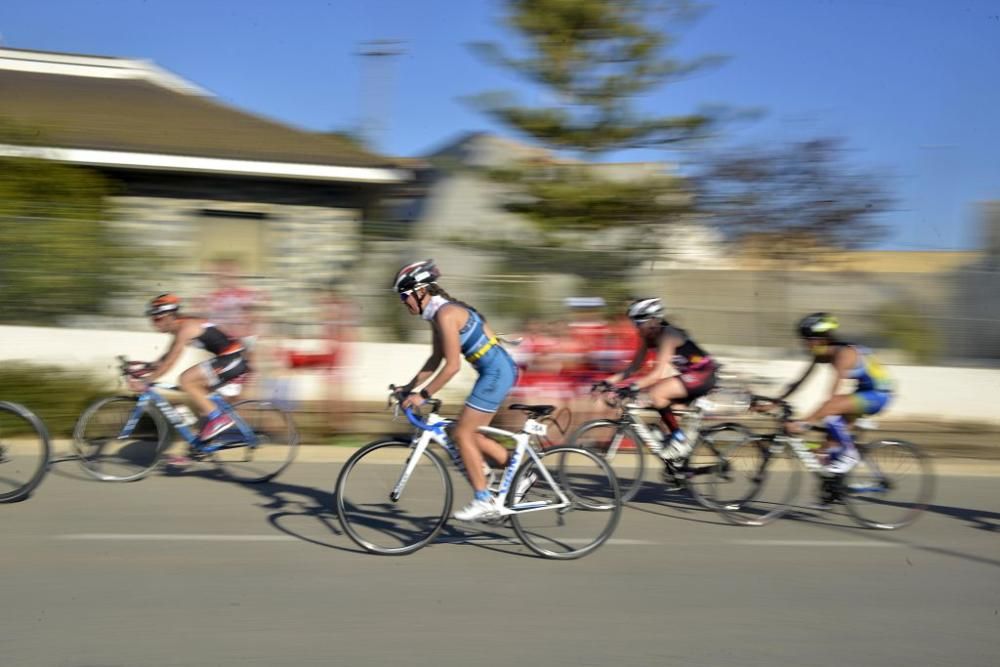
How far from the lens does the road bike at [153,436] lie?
832cm

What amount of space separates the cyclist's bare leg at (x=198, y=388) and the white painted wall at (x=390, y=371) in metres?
2.34

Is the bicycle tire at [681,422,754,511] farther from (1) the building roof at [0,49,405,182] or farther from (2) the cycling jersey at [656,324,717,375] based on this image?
(1) the building roof at [0,49,405,182]

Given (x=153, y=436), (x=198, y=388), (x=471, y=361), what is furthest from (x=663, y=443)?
(x=153, y=436)

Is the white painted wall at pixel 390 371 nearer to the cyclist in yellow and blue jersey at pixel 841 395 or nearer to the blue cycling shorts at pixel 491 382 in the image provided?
the cyclist in yellow and blue jersey at pixel 841 395

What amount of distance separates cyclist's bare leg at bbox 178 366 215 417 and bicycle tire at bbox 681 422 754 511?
4091 mm

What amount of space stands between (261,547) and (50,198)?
8911mm

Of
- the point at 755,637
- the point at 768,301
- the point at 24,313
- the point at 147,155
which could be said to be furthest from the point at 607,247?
the point at 755,637

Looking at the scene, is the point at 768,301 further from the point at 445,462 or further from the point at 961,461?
the point at 445,462

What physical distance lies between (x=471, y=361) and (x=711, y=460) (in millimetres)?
2551

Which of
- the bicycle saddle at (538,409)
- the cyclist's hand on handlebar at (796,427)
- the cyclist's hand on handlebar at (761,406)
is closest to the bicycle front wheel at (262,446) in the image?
the bicycle saddle at (538,409)

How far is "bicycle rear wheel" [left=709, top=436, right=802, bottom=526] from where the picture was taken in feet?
25.9

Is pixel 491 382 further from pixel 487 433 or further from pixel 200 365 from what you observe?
pixel 200 365

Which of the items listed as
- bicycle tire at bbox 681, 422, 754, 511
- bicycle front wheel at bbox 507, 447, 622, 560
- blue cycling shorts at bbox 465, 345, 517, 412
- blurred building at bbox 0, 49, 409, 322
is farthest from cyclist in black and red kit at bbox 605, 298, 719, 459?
blurred building at bbox 0, 49, 409, 322

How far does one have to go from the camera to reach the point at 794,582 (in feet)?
20.6
